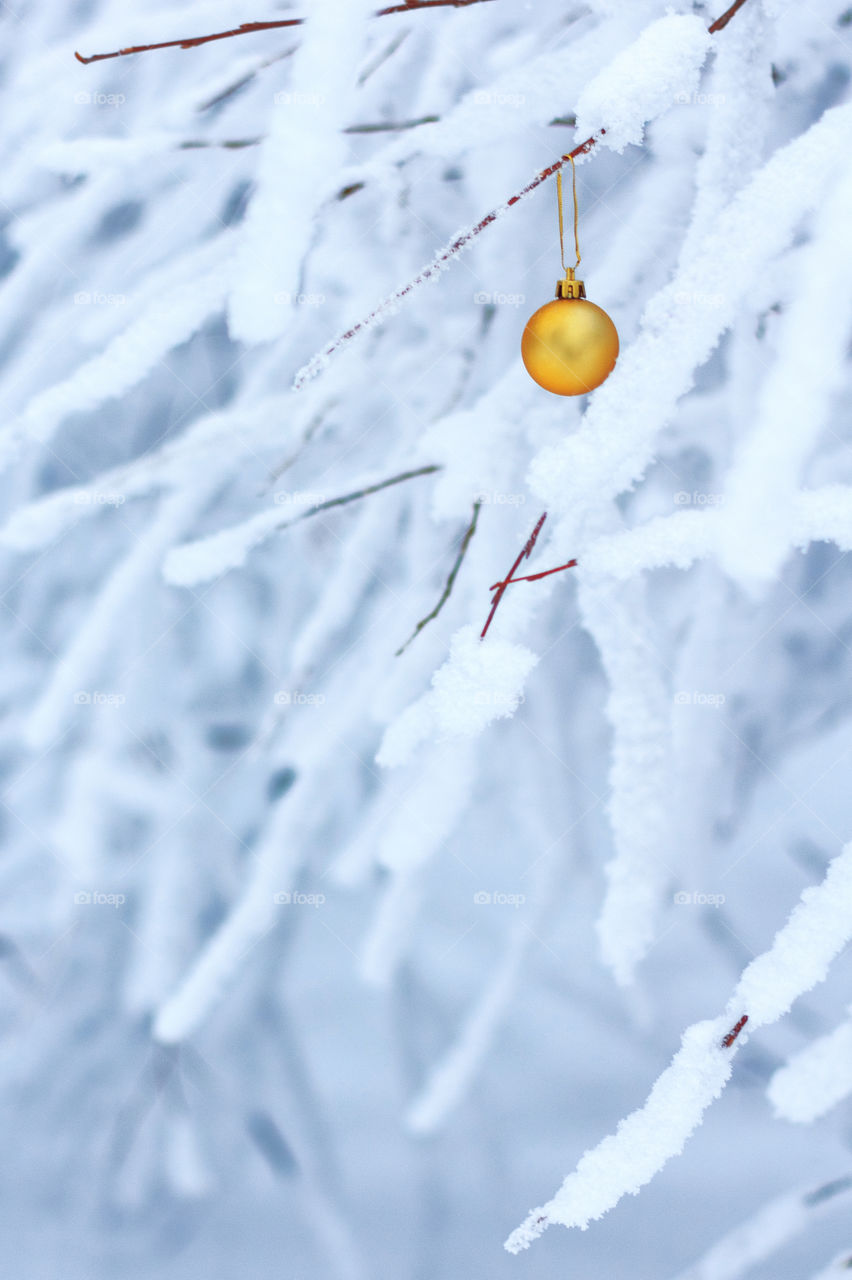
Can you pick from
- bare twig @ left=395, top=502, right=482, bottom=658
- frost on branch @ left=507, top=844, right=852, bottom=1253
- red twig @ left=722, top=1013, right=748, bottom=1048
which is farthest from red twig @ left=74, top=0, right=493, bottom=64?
red twig @ left=722, top=1013, right=748, bottom=1048

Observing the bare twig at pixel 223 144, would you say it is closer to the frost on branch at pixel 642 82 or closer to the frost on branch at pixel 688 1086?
the frost on branch at pixel 642 82

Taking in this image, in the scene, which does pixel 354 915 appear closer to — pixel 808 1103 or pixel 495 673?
pixel 495 673

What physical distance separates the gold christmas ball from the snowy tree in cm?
14

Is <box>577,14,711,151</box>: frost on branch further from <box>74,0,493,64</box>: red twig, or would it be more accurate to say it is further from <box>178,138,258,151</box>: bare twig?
<box>178,138,258,151</box>: bare twig

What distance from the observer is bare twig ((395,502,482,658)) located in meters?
0.65

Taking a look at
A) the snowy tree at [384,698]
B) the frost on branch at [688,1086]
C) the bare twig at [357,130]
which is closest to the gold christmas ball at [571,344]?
the snowy tree at [384,698]

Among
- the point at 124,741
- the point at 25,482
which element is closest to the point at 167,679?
the point at 124,741

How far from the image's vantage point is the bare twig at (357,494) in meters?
0.66

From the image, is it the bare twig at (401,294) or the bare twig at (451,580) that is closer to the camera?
the bare twig at (401,294)

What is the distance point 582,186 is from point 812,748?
0.50 metres

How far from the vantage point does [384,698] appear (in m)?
0.67

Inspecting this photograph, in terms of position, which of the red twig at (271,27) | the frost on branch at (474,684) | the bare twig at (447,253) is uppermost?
the red twig at (271,27)

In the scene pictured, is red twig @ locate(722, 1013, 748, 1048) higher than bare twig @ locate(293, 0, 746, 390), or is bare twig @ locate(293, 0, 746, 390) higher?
bare twig @ locate(293, 0, 746, 390)

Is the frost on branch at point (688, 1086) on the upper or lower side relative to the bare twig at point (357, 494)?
lower
